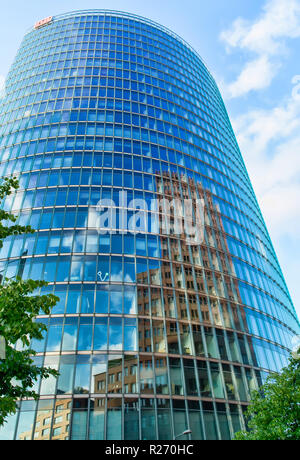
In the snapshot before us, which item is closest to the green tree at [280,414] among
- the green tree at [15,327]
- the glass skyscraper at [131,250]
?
the glass skyscraper at [131,250]

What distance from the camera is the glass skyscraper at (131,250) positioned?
80.1 ft

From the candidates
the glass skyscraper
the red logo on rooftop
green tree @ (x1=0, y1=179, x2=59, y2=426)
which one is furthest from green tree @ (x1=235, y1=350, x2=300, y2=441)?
the red logo on rooftop

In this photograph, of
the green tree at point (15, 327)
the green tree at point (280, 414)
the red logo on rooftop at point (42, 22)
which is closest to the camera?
the green tree at point (15, 327)

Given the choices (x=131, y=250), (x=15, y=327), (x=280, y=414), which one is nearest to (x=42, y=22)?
(x=131, y=250)

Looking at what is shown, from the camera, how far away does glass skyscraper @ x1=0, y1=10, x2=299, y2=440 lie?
24.4m

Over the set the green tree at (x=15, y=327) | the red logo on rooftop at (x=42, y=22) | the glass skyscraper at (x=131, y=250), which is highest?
the red logo on rooftop at (x=42, y=22)

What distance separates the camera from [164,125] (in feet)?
145

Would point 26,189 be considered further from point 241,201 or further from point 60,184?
point 241,201

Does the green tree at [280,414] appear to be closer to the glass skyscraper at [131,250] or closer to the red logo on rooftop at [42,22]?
the glass skyscraper at [131,250]

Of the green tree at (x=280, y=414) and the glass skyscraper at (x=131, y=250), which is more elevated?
the glass skyscraper at (x=131, y=250)

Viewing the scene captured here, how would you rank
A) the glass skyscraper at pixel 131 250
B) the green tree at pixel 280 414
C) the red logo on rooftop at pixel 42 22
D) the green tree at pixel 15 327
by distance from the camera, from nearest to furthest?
the green tree at pixel 15 327, the green tree at pixel 280 414, the glass skyscraper at pixel 131 250, the red logo on rooftop at pixel 42 22

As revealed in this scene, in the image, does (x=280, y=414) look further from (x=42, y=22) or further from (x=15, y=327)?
(x=42, y=22)

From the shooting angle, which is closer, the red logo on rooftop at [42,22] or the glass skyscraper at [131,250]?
the glass skyscraper at [131,250]

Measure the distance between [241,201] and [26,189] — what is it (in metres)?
29.8
